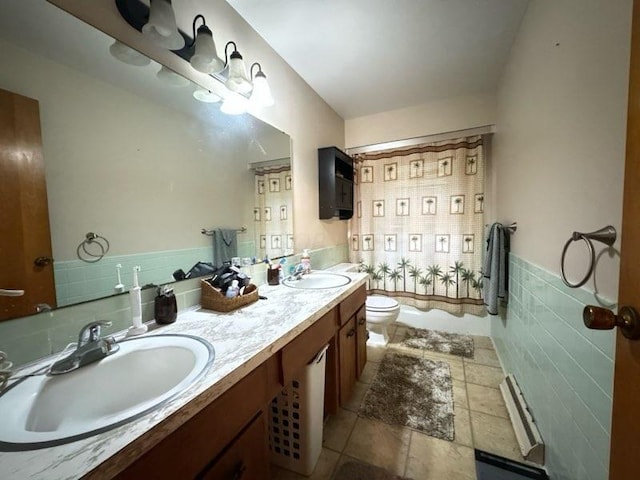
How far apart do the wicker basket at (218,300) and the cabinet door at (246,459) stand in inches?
17.8

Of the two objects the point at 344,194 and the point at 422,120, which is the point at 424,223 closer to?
the point at 344,194

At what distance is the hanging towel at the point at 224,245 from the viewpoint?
4.26 feet

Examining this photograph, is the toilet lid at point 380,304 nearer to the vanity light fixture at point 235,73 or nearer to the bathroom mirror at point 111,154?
the bathroom mirror at point 111,154

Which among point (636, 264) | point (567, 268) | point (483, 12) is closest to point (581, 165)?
point (567, 268)

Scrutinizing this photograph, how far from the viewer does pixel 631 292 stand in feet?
1.66

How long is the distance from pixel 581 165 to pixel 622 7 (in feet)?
1.41

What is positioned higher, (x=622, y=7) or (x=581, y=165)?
(x=622, y=7)

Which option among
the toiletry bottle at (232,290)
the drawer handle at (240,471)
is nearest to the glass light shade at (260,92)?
the toiletry bottle at (232,290)

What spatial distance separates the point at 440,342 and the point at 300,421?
1.73 metres

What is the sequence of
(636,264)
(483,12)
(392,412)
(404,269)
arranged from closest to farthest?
(636,264) < (483,12) < (392,412) < (404,269)

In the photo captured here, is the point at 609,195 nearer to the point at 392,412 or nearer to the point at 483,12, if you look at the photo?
the point at 483,12

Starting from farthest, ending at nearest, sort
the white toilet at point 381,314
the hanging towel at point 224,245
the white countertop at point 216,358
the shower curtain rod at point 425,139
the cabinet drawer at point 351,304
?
the shower curtain rod at point 425,139 < the white toilet at point 381,314 < the cabinet drawer at point 351,304 < the hanging towel at point 224,245 < the white countertop at point 216,358

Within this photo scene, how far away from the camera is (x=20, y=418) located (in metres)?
0.50

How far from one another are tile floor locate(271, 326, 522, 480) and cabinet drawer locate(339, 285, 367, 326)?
23.4 inches
